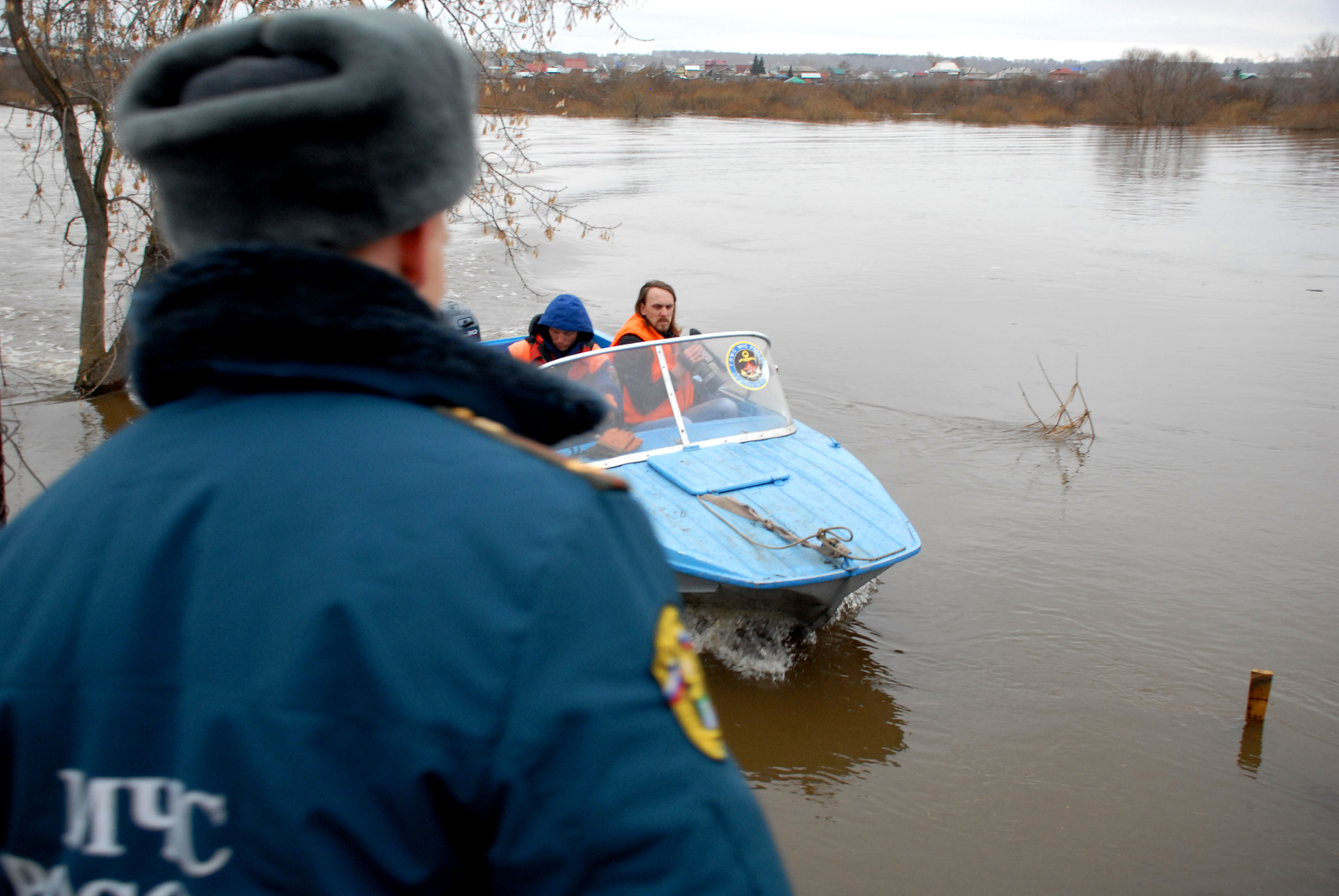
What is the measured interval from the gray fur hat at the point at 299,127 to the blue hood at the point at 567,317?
228 inches

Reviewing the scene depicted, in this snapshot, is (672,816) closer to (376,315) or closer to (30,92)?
(376,315)

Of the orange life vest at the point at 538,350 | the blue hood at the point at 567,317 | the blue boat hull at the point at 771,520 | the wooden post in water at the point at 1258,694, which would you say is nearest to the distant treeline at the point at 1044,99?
the orange life vest at the point at 538,350

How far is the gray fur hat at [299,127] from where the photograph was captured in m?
0.86

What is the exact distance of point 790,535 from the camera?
5.20m

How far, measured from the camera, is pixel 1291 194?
88.7 ft

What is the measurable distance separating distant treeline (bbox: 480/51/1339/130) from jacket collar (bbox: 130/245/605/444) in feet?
167

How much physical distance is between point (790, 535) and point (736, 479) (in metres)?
0.68

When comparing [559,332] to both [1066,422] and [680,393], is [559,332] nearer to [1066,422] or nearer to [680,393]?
[680,393]

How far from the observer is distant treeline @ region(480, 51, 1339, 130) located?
5844cm

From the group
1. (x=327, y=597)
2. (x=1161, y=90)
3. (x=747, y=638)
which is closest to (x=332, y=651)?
(x=327, y=597)

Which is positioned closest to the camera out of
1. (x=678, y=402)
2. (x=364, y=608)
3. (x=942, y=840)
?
(x=364, y=608)

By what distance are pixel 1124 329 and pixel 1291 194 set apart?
1732 cm

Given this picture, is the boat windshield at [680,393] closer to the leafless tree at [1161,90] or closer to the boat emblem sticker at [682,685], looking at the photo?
the boat emblem sticker at [682,685]

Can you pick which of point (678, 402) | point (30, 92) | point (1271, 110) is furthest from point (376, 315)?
point (1271, 110)
